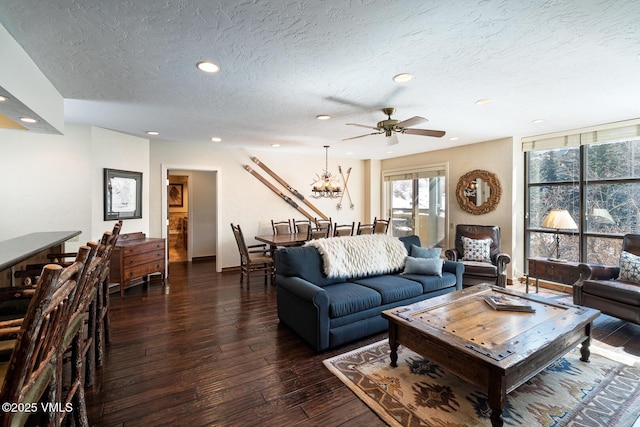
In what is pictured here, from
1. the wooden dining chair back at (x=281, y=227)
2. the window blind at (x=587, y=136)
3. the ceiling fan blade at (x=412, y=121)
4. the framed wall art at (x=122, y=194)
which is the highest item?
the window blind at (x=587, y=136)

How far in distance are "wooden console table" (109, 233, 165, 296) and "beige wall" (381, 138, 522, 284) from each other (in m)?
5.66

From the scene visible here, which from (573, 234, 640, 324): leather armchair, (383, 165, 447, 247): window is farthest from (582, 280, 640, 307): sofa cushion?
(383, 165, 447, 247): window

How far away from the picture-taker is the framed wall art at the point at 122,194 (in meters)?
4.45

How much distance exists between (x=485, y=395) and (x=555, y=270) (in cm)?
293

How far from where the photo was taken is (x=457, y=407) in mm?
1974

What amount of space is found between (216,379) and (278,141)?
406 cm

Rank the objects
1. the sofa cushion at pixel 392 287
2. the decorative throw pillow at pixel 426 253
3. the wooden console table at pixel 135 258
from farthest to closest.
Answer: the wooden console table at pixel 135 258 → the decorative throw pillow at pixel 426 253 → the sofa cushion at pixel 392 287

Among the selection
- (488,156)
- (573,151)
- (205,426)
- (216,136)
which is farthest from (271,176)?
(573,151)

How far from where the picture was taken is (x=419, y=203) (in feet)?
22.5

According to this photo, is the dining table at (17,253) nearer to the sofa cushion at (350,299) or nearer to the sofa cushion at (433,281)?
the sofa cushion at (350,299)

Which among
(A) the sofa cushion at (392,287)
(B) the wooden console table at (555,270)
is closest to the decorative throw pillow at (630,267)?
(B) the wooden console table at (555,270)

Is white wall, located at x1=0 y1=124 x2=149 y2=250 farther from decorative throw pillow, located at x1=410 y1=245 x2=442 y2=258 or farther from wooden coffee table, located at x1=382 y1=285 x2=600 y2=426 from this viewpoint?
decorative throw pillow, located at x1=410 y1=245 x2=442 y2=258

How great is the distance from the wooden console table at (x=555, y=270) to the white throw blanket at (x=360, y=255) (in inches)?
81.7

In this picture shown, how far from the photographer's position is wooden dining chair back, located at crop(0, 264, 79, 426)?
2.90ft
